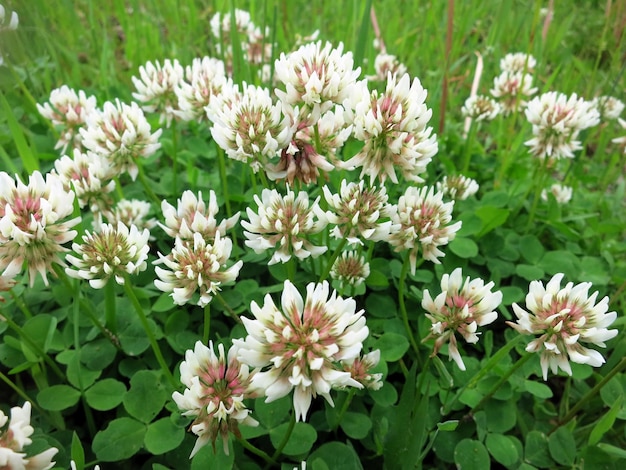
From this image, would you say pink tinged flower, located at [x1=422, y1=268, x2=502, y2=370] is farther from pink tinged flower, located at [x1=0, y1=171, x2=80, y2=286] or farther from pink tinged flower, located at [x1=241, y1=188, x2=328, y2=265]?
pink tinged flower, located at [x1=0, y1=171, x2=80, y2=286]

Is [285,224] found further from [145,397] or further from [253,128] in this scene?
[145,397]

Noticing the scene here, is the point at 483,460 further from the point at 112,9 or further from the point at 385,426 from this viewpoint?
the point at 112,9

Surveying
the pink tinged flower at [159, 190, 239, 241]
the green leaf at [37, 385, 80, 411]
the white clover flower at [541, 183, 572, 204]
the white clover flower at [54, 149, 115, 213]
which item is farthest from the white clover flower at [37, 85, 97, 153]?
the white clover flower at [541, 183, 572, 204]

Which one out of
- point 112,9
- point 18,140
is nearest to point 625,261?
point 18,140

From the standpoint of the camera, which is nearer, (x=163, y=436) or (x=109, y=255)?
(x=109, y=255)

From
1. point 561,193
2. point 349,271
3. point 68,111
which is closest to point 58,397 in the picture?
point 349,271
